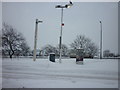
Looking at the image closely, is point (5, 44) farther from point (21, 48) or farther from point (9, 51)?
point (21, 48)

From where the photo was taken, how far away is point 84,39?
202ft

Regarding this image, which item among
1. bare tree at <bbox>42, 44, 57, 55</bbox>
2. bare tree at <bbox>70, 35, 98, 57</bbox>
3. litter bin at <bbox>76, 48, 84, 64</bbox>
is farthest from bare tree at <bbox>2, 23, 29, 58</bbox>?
bare tree at <bbox>42, 44, 57, 55</bbox>

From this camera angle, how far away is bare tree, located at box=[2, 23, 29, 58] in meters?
33.4

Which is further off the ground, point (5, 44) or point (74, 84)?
point (5, 44)

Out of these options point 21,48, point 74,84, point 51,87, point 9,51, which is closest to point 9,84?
point 51,87

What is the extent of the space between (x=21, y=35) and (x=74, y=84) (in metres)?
34.5

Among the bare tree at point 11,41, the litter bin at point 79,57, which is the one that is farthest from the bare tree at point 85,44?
the litter bin at point 79,57

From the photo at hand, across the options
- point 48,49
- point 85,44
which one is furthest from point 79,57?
point 48,49

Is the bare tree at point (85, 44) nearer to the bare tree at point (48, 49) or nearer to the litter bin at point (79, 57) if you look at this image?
the bare tree at point (48, 49)

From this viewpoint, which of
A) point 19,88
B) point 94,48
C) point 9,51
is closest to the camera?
point 19,88

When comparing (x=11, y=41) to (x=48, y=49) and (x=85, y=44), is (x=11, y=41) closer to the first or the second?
(x=85, y=44)

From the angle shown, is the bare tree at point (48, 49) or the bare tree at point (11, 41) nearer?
the bare tree at point (11, 41)

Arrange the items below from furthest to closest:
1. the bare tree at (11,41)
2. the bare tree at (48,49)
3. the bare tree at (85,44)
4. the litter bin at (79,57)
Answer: the bare tree at (48,49)
the bare tree at (85,44)
the bare tree at (11,41)
the litter bin at (79,57)

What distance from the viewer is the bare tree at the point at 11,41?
33.4m
